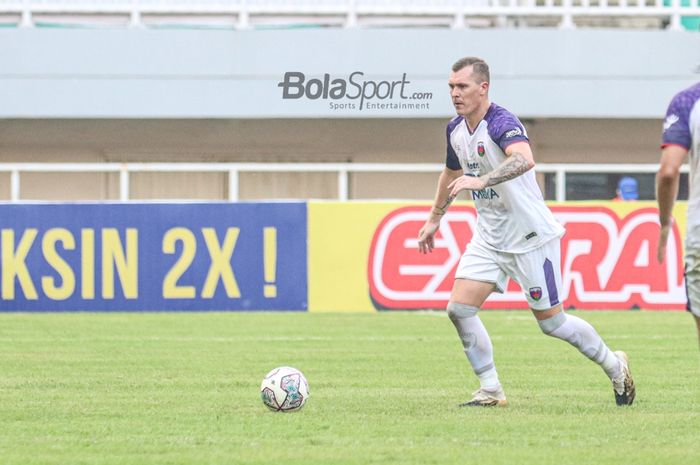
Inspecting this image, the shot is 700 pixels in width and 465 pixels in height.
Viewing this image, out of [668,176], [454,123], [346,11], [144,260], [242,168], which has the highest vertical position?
[346,11]

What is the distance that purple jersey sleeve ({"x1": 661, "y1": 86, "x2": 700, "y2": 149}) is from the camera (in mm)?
7230

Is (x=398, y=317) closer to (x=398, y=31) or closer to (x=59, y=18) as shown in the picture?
(x=398, y=31)

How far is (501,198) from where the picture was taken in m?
9.55

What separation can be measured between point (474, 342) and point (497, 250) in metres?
0.60

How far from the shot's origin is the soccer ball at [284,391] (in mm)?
9180

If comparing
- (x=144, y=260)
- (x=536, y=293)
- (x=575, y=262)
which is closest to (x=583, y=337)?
(x=536, y=293)

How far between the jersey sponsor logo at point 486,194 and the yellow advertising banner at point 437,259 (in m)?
10.3

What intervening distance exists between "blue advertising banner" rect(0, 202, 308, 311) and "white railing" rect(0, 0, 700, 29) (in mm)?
5184

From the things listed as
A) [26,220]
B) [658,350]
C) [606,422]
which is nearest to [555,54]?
[26,220]

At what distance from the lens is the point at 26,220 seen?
19.8 metres

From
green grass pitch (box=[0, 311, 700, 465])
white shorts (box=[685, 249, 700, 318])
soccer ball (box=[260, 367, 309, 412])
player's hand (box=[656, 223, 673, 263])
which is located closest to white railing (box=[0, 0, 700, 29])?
green grass pitch (box=[0, 311, 700, 465])

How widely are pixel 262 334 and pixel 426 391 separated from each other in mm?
5886

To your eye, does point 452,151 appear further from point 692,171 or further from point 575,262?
point 575,262

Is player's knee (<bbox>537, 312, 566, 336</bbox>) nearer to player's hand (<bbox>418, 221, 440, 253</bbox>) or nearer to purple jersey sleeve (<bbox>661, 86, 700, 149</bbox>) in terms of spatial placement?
player's hand (<bbox>418, 221, 440, 253</bbox>)
